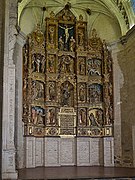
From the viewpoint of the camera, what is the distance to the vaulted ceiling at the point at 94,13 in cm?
1767

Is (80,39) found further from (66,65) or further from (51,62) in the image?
(51,62)

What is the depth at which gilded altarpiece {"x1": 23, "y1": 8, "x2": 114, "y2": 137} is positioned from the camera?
1714cm

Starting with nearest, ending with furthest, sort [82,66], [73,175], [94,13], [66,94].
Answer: [73,175], [66,94], [82,66], [94,13]

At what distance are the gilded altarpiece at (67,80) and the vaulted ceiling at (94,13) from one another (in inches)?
22.7

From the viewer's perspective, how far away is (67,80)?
17.8 meters

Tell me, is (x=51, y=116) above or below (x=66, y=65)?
below

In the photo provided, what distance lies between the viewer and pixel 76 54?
18031mm

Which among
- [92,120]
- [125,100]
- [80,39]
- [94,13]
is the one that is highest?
[94,13]

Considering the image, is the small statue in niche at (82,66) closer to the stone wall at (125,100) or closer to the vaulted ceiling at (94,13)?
the stone wall at (125,100)

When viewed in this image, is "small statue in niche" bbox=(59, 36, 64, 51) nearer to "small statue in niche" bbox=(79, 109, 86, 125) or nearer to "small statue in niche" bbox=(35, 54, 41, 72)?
"small statue in niche" bbox=(35, 54, 41, 72)

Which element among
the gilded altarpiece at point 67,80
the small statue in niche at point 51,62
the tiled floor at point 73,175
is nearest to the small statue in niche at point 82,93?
the gilded altarpiece at point 67,80

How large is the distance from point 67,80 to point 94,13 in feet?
13.2

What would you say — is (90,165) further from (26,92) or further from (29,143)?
(26,92)

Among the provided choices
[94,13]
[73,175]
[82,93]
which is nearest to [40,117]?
[82,93]
